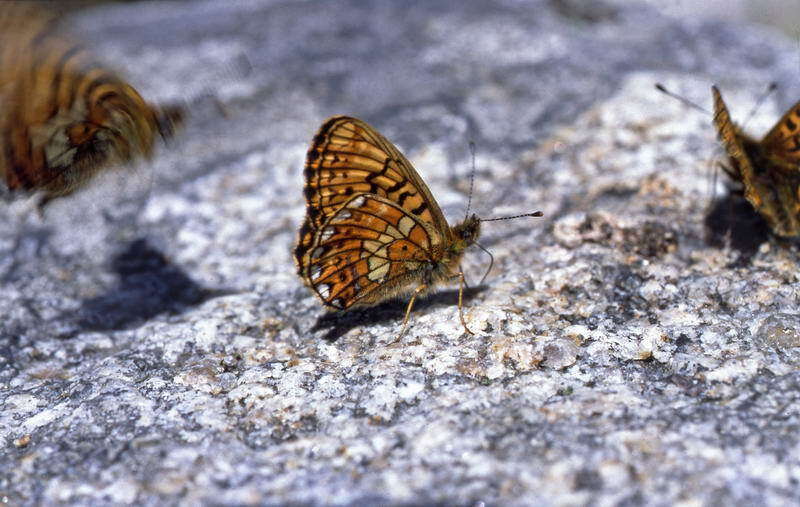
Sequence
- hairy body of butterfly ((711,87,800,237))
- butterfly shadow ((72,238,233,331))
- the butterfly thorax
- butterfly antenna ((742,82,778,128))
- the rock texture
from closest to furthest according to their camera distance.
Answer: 1. the rock texture
2. hairy body of butterfly ((711,87,800,237))
3. the butterfly thorax
4. butterfly shadow ((72,238,233,331))
5. butterfly antenna ((742,82,778,128))

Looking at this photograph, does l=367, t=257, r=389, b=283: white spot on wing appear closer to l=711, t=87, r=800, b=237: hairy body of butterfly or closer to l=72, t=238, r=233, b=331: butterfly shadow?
l=72, t=238, r=233, b=331: butterfly shadow

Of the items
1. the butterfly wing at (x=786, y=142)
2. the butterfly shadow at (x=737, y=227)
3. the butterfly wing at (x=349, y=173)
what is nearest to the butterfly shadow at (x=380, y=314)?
the butterfly wing at (x=349, y=173)

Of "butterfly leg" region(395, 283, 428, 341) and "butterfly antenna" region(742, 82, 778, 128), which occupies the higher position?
"butterfly antenna" region(742, 82, 778, 128)

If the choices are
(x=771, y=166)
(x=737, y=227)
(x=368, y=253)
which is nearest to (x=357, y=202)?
(x=368, y=253)

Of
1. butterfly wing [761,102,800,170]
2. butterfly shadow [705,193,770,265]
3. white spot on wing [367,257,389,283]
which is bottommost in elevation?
butterfly shadow [705,193,770,265]

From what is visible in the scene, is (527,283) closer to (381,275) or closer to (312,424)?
(381,275)

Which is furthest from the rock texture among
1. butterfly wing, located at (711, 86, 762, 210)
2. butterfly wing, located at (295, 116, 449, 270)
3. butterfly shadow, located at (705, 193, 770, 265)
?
butterfly wing, located at (295, 116, 449, 270)

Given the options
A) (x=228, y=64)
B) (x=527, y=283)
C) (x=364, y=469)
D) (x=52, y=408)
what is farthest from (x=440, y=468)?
(x=228, y=64)
